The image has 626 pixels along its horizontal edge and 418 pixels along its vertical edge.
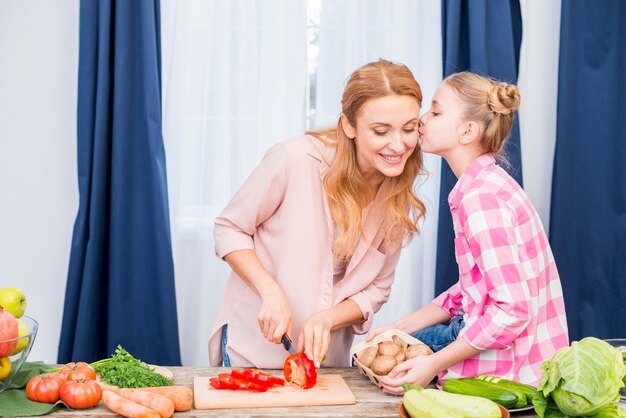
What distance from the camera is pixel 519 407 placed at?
72.9 inches

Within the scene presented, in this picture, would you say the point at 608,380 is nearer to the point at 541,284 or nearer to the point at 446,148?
the point at 541,284

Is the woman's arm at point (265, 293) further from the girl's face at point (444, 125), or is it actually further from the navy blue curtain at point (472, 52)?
the navy blue curtain at point (472, 52)

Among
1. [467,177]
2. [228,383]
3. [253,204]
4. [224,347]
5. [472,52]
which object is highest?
[472,52]

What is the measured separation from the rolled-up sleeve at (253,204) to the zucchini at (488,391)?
82 centimetres

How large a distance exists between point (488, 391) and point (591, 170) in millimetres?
2286

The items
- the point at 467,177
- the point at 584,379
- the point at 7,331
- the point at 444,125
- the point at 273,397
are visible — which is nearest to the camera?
the point at 584,379

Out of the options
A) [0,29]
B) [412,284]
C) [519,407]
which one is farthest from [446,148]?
[0,29]

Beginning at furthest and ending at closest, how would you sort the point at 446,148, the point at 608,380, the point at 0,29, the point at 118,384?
the point at 0,29, the point at 446,148, the point at 118,384, the point at 608,380

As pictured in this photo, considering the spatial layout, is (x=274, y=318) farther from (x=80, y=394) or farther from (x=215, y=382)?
(x=80, y=394)

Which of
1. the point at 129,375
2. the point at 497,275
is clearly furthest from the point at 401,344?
the point at 129,375

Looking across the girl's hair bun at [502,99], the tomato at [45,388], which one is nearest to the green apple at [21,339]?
the tomato at [45,388]

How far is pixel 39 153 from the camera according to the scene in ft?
12.3

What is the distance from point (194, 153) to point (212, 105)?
0.78ft

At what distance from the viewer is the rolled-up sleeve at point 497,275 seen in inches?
77.7
